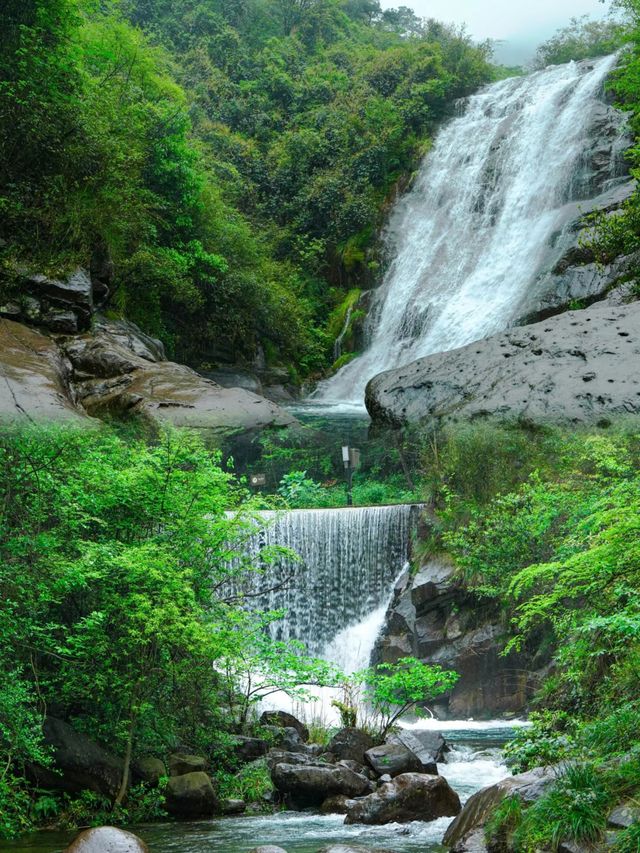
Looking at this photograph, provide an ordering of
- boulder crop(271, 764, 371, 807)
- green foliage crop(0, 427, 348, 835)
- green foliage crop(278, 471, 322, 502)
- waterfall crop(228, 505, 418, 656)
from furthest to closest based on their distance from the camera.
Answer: green foliage crop(278, 471, 322, 502), waterfall crop(228, 505, 418, 656), boulder crop(271, 764, 371, 807), green foliage crop(0, 427, 348, 835)

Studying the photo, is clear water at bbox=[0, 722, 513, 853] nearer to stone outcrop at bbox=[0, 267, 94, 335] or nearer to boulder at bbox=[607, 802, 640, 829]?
boulder at bbox=[607, 802, 640, 829]

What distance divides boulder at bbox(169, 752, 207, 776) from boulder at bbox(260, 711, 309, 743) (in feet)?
5.46

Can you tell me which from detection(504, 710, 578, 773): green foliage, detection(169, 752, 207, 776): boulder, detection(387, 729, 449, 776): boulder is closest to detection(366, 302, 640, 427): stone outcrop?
detection(387, 729, 449, 776): boulder

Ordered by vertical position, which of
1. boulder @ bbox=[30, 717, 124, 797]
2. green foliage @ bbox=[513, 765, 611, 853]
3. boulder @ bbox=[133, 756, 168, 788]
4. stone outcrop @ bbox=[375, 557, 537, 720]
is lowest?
stone outcrop @ bbox=[375, 557, 537, 720]

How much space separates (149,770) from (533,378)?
347 inches

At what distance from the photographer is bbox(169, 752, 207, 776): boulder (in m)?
8.70

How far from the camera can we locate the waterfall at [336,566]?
14.8 meters

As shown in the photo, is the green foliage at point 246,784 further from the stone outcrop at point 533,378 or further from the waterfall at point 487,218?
the waterfall at point 487,218

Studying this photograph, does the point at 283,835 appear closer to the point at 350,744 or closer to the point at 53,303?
the point at 350,744

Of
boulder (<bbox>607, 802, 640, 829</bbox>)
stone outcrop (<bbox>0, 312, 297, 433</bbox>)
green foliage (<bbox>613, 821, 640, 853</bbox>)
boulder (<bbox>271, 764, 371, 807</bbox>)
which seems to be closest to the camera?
green foliage (<bbox>613, 821, 640, 853</bbox>)

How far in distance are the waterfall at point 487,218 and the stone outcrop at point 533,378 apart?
7.15 metres

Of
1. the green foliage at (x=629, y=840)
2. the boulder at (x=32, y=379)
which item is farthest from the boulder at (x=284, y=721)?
the green foliage at (x=629, y=840)

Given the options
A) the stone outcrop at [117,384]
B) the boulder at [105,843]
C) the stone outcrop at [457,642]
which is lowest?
the stone outcrop at [457,642]

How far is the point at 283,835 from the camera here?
7508 mm
